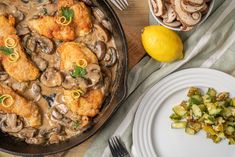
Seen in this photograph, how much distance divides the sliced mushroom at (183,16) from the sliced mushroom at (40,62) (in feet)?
3.10

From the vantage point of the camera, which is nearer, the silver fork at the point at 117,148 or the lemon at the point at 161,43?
the lemon at the point at 161,43

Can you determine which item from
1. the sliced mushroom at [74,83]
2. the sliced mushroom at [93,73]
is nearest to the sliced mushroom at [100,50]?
the sliced mushroom at [93,73]

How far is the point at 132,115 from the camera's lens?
150 inches

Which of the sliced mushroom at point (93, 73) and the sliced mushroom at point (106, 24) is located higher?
the sliced mushroom at point (106, 24)

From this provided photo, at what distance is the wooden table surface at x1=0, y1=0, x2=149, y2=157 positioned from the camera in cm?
381

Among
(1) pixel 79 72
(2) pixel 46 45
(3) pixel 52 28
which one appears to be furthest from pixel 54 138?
(3) pixel 52 28

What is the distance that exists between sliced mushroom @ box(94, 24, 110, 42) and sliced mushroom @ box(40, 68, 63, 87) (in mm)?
374

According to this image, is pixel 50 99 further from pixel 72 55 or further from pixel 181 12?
pixel 181 12

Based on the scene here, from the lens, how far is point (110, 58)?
374cm

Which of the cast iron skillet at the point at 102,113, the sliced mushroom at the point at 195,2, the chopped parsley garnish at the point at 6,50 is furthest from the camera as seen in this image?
the chopped parsley garnish at the point at 6,50

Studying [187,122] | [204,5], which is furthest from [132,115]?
[204,5]

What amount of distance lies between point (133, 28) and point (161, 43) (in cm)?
32

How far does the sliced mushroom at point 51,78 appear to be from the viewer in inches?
145

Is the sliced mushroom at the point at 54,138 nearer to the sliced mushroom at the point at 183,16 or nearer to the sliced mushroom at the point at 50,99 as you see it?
the sliced mushroom at the point at 50,99
